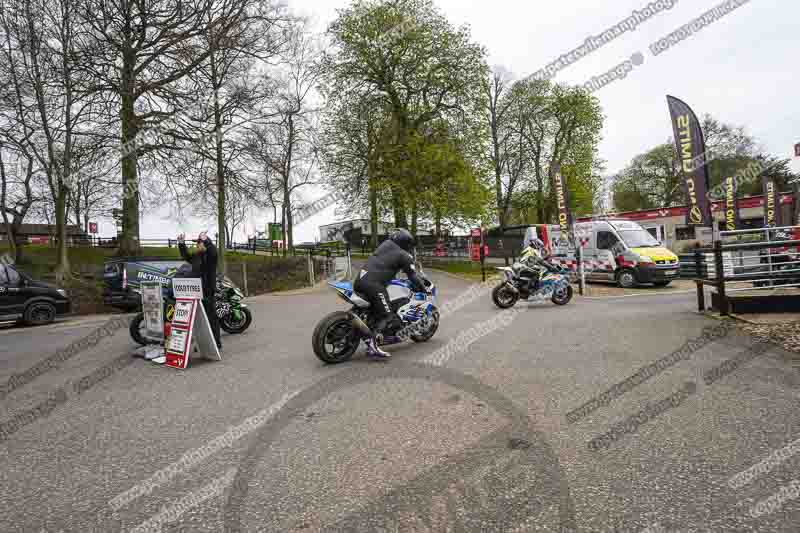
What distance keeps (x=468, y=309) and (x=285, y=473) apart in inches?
331

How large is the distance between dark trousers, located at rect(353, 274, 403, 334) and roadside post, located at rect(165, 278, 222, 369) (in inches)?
85.0

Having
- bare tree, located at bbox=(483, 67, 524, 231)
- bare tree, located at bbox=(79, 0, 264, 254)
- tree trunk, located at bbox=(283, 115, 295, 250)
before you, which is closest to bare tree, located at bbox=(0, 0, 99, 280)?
bare tree, located at bbox=(79, 0, 264, 254)

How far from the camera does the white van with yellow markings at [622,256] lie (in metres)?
15.8

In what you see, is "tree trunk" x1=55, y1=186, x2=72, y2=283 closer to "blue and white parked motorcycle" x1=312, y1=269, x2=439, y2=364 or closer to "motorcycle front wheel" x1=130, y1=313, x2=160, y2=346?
"motorcycle front wheel" x1=130, y1=313, x2=160, y2=346

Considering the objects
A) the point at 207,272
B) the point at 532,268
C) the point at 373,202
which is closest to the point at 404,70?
Answer: the point at 373,202

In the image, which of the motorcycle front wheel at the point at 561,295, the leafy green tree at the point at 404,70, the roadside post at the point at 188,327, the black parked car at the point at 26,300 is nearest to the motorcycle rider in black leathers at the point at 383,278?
the roadside post at the point at 188,327

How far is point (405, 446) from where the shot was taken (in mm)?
3342

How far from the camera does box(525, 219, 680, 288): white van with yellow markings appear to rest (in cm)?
1579

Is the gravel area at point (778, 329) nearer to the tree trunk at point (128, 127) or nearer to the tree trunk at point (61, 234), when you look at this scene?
the tree trunk at point (128, 127)

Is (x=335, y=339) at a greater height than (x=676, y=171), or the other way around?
(x=676, y=171)

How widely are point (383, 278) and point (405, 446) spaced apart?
307 centimetres

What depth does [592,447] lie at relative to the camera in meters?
3.23

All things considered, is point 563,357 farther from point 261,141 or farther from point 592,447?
point 261,141

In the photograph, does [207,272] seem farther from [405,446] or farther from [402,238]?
[405,446]
